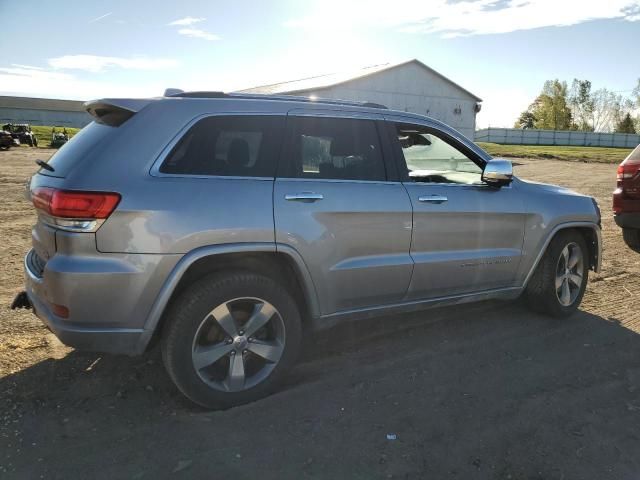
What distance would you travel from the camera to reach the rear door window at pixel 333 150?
3.46m

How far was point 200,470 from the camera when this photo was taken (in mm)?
2693

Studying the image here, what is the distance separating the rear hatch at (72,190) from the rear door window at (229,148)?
35 cm

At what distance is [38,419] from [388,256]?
241cm

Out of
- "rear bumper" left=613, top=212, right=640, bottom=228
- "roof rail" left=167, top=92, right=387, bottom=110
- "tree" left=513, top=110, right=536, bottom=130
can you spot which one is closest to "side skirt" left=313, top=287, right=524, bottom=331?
"roof rail" left=167, top=92, right=387, bottom=110

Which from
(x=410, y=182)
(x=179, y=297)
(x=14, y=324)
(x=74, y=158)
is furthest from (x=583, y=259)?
(x=14, y=324)

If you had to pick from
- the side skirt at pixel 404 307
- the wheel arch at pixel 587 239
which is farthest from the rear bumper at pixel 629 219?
the side skirt at pixel 404 307

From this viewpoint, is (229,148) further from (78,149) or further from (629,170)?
(629,170)

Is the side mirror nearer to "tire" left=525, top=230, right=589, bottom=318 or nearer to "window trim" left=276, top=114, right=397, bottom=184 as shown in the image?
"window trim" left=276, top=114, right=397, bottom=184

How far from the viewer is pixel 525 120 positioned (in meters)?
99.8

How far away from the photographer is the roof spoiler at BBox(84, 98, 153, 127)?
3082 mm

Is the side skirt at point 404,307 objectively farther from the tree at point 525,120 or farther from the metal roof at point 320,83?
the tree at point 525,120

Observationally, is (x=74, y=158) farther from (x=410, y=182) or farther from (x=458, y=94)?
(x=458, y=94)

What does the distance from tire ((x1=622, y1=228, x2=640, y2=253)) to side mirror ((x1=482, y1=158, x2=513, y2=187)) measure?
14.3 ft

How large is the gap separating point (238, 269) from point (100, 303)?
81 cm
